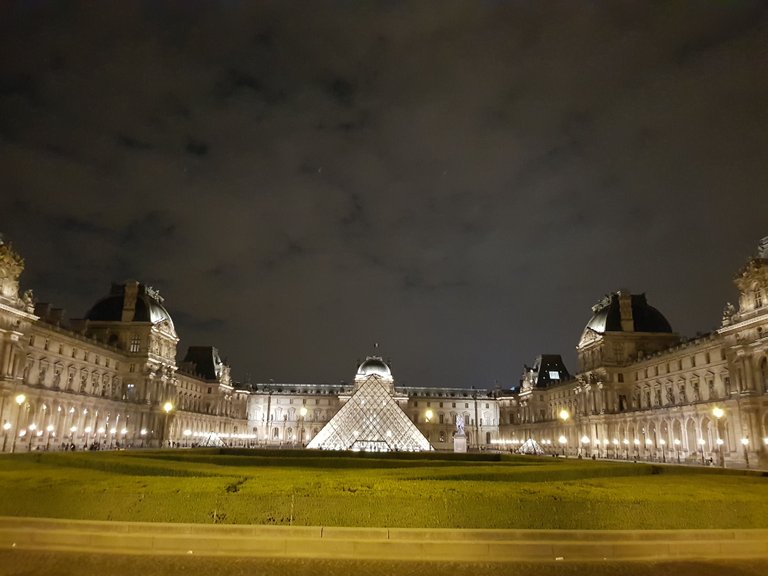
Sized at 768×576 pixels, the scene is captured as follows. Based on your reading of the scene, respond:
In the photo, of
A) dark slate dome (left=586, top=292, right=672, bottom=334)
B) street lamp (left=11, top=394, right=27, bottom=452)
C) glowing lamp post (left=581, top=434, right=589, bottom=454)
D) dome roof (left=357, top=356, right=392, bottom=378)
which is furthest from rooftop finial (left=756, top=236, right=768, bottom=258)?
dome roof (left=357, top=356, right=392, bottom=378)

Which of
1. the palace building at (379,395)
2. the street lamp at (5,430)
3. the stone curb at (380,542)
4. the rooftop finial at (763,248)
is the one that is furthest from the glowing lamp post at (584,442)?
the stone curb at (380,542)

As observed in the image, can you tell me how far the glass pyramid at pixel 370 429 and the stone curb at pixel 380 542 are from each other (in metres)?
46.3

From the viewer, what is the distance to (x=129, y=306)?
62000 mm

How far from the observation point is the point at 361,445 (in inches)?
2370

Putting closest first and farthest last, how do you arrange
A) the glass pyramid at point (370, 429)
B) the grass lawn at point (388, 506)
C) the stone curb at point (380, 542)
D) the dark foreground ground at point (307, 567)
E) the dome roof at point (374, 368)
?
the dark foreground ground at point (307, 567)
the stone curb at point (380, 542)
the grass lawn at point (388, 506)
the glass pyramid at point (370, 429)
the dome roof at point (374, 368)

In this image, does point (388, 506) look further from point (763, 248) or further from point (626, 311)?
point (626, 311)

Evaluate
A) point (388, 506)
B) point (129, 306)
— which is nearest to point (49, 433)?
point (129, 306)

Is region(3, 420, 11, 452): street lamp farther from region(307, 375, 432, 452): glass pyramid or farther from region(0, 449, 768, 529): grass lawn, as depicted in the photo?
region(0, 449, 768, 529): grass lawn

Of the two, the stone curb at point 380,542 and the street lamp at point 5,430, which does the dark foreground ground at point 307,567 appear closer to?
the stone curb at point 380,542

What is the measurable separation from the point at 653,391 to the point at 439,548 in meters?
49.1

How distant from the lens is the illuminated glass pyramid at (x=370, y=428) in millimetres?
57938

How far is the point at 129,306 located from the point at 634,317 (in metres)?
53.7

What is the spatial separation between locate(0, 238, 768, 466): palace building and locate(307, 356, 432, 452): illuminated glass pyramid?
0.40ft

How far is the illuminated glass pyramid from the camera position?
5794 cm
